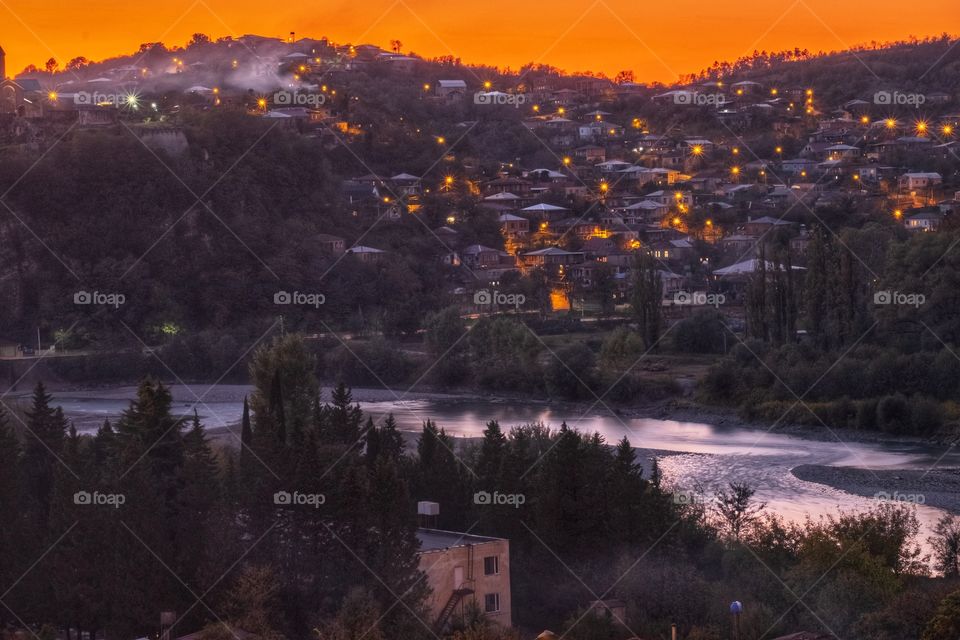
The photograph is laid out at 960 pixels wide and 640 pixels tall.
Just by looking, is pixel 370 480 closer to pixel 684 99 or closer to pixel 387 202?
pixel 387 202

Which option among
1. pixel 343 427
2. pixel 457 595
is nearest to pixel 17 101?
pixel 343 427

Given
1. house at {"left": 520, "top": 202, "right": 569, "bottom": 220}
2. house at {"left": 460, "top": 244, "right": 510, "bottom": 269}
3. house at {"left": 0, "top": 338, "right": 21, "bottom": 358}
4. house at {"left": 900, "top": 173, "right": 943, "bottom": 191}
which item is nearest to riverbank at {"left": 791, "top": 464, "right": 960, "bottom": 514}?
house at {"left": 0, "top": 338, "right": 21, "bottom": 358}

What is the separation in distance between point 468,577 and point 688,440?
12047 mm

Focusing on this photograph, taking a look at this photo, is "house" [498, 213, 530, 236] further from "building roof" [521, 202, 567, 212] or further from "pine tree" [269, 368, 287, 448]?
"pine tree" [269, 368, 287, 448]

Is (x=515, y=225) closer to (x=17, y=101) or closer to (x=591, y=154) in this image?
(x=591, y=154)

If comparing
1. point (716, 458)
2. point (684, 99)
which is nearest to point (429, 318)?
point (716, 458)

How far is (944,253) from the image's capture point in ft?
93.7

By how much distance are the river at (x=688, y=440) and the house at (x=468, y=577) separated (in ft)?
18.3

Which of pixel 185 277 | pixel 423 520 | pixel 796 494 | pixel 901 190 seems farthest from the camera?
pixel 901 190

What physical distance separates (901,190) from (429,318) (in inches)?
765

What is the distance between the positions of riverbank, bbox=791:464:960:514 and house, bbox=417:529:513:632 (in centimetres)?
713

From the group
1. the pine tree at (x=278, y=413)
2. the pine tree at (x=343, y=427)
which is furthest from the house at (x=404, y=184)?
the pine tree at (x=343, y=427)

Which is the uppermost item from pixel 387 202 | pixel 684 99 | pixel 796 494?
pixel 684 99

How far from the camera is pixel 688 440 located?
23766mm
